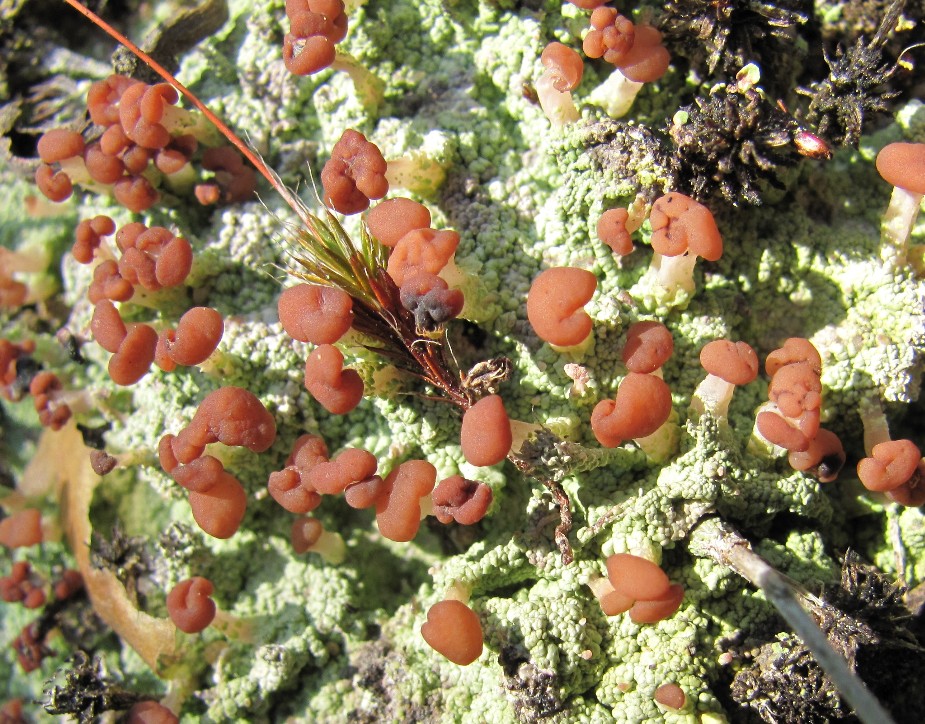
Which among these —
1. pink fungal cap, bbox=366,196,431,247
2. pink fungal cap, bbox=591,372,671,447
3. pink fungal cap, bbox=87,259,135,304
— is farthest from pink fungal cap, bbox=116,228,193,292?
pink fungal cap, bbox=591,372,671,447

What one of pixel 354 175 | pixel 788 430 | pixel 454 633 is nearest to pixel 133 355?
pixel 354 175

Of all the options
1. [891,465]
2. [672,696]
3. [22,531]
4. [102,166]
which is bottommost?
[672,696]

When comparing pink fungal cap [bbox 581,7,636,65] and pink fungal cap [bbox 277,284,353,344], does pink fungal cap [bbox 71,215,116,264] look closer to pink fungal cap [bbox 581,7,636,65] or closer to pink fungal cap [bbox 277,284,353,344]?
pink fungal cap [bbox 277,284,353,344]

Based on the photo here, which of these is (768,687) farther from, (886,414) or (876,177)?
(876,177)

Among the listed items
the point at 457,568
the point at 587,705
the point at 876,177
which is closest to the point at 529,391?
the point at 457,568

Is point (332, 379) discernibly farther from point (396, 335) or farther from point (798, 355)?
point (798, 355)

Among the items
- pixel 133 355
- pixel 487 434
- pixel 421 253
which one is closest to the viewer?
pixel 487 434
